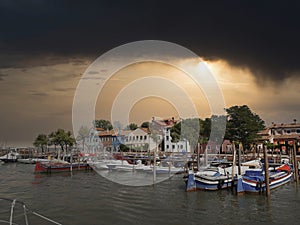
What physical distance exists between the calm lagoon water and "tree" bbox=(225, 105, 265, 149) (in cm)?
3457

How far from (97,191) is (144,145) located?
6307cm

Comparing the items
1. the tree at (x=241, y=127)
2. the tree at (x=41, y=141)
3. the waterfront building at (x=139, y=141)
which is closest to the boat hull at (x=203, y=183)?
the tree at (x=241, y=127)

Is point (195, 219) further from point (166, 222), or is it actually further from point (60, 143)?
point (60, 143)

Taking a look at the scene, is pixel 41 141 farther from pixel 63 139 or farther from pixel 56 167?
pixel 56 167

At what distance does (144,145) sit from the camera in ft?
308

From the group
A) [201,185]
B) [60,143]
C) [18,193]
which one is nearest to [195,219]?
[201,185]

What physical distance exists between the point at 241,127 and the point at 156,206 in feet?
157

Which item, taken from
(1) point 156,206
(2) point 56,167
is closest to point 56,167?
(2) point 56,167

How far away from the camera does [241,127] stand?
66.9m

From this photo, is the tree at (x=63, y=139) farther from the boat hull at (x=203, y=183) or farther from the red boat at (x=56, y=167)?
the boat hull at (x=203, y=183)

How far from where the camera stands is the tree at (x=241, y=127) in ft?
218

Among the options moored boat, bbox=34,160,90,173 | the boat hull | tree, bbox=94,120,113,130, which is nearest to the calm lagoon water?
the boat hull

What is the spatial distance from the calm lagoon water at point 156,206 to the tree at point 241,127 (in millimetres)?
34566

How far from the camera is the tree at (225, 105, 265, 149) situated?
66.4 meters
